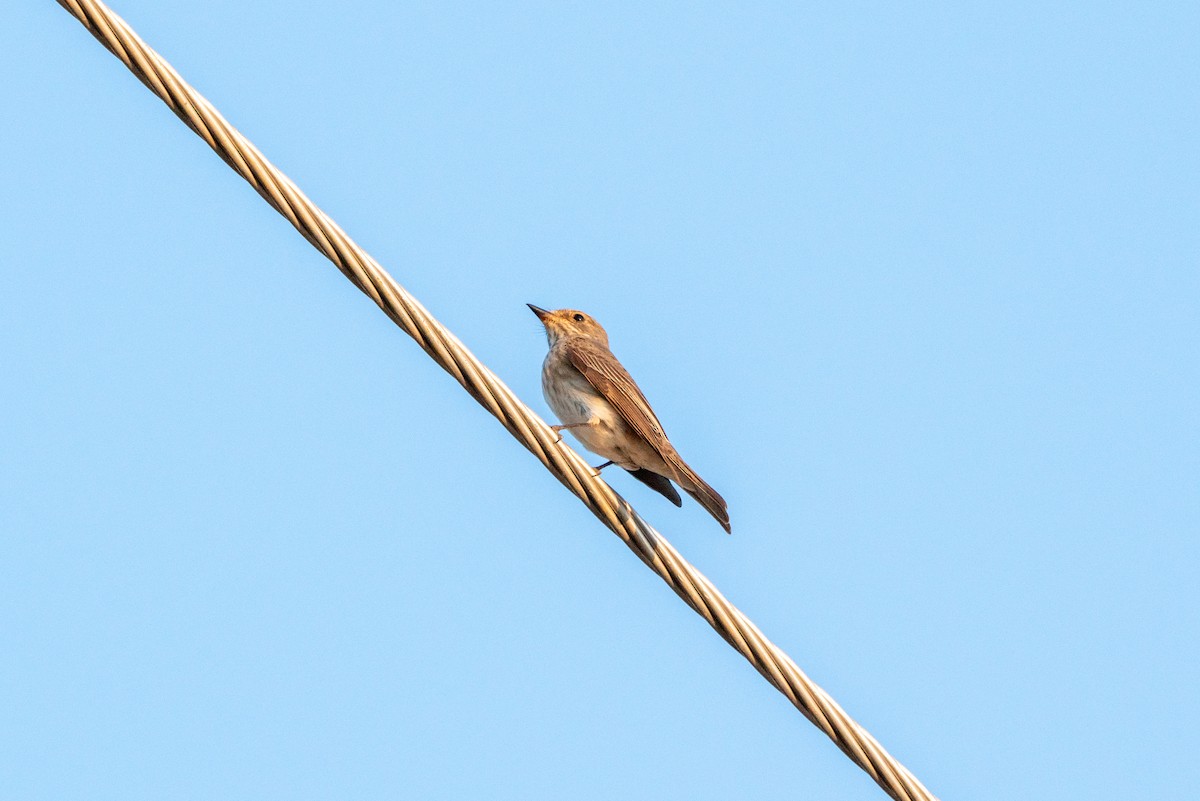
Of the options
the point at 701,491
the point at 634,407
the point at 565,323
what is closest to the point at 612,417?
the point at 634,407

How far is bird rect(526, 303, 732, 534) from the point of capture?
793 cm

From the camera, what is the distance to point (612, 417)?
831 cm

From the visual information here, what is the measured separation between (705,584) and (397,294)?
4.38 ft

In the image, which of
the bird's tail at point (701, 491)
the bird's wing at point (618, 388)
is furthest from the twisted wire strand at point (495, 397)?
the bird's wing at point (618, 388)

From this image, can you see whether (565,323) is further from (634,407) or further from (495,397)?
(495,397)

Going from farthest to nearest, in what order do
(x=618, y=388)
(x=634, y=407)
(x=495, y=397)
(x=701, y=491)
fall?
(x=618, y=388) < (x=634, y=407) < (x=701, y=491) < (x=495, y=397)

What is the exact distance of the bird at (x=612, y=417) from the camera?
26.0 feet

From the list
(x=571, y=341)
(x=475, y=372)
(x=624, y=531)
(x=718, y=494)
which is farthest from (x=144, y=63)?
(x=571, y=341)

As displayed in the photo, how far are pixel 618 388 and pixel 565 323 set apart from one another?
1826 mm

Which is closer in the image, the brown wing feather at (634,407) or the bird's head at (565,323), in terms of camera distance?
the brown wing feather at (634,407)

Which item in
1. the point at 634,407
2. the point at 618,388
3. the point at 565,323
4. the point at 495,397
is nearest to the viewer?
the point at 495,397

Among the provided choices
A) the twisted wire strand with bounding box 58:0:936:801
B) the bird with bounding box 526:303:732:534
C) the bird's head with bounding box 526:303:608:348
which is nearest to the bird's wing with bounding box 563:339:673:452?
the bird with bounding box 526:303:732:534

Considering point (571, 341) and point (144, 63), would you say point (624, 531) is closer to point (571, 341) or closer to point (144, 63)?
point (144, 63)

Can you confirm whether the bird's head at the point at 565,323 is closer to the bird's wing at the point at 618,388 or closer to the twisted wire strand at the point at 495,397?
the bird's wing at the point at 618,388
